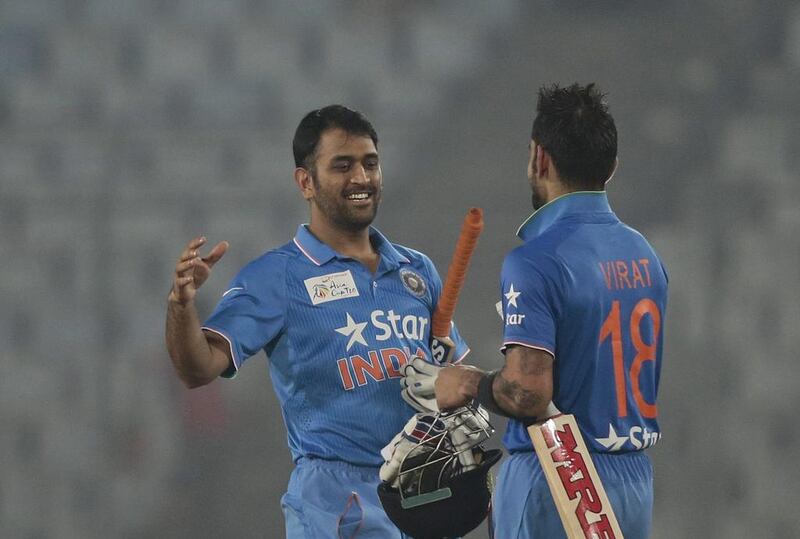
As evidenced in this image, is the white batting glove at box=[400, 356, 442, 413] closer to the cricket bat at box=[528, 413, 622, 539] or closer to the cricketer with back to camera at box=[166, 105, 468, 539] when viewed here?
the cricketer with back to camera at box=[166, 105, 468, 539]

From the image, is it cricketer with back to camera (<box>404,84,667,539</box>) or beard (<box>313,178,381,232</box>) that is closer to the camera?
cricketer with back to camera (<box>404,84,667,539</box>)

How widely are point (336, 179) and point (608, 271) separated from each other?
0.74 m

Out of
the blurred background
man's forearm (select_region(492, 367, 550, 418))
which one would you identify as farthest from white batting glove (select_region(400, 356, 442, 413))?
the blurred background

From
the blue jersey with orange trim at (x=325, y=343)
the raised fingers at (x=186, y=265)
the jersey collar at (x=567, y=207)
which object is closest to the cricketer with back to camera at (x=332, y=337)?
the blue jersey with orange trim at (x=325, y=343)

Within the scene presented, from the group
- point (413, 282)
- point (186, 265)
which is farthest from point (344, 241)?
point (186, 265)

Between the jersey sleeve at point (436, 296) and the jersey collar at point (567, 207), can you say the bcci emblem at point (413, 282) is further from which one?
the jersey collar at point (567, 207)

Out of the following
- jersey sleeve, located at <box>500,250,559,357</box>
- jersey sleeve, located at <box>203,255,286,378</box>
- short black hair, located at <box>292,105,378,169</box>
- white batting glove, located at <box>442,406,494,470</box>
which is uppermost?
short black hair, located at <box>292,105,378,169</box>

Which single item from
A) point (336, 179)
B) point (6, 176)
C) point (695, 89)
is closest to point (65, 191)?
point (6, 176)

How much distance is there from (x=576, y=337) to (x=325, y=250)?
71 centimetres

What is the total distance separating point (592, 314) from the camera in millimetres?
2057

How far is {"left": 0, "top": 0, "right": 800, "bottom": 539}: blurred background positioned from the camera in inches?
160

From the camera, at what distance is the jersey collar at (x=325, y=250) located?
255cm

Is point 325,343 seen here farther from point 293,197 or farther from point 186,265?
point 293,197

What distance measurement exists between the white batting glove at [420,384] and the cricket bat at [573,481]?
1.08ft
